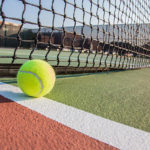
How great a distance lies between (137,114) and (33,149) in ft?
1.88

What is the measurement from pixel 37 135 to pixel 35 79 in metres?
0.46

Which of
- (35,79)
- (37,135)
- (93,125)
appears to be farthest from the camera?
(35,79)

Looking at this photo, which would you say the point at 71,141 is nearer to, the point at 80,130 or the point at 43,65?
the point at 80,130

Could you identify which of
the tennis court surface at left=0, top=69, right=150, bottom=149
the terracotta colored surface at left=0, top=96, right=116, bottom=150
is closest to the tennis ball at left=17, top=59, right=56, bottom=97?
the tennis court surface at left=0, top=69, right=150, bottom=149

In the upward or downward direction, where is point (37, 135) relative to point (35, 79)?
downward

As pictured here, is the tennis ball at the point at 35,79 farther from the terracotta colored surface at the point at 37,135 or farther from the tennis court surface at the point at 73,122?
the terracotta colored surface at the point at 37,135

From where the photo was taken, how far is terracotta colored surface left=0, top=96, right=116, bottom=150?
563 millimetres

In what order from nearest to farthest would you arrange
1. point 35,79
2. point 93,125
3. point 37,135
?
1. point 37,135
2. point 93,125
3. point 35,79

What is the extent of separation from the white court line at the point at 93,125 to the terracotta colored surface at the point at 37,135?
0.13ft

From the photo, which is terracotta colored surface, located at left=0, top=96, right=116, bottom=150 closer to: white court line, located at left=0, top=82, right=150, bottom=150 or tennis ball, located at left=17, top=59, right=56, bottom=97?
white court line, located at left=0, top=82, right=150, bottom=150

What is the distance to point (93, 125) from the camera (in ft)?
2.43

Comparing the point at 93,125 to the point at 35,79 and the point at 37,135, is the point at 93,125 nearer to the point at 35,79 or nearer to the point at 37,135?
the point at 37,135

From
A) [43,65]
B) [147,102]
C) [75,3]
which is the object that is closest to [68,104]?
[43,65]

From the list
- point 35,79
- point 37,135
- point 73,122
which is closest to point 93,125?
point 73,122
